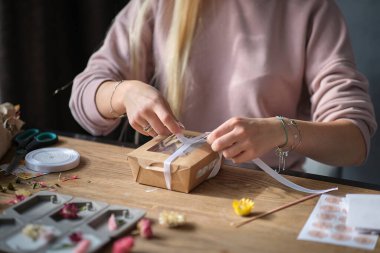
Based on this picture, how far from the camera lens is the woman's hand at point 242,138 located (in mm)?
831

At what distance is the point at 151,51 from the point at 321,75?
15.2 inches

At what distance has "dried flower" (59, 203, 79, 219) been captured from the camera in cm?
71

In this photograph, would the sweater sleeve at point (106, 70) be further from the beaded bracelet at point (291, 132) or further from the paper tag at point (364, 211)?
the paper tag at point (364, 211)

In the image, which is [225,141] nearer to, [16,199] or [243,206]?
[243,206]

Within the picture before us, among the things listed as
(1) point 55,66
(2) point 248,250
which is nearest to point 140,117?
(2) point 248,250

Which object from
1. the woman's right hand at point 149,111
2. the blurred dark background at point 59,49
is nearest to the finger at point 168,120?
the woman's right hand at point 149,111

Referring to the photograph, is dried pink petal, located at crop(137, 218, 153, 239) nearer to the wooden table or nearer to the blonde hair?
the wooden table

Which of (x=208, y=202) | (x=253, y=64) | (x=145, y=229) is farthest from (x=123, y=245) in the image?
(x=253, y=64)

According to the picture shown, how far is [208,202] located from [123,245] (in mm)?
182

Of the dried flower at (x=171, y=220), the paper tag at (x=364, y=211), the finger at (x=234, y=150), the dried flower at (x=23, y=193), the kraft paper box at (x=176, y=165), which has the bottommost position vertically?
the dried flower at (x=23, y=193)

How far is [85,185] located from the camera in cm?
84

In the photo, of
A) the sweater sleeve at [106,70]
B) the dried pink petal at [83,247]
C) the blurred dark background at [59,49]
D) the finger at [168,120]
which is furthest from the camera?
the blurred dark background at [59,49]

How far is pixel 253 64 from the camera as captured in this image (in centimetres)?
111

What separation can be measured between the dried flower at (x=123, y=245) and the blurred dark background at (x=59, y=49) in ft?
2.05
